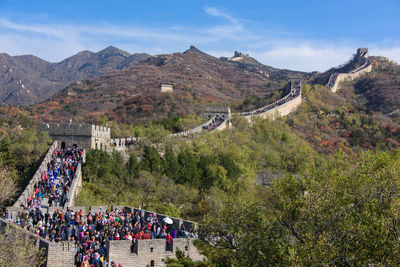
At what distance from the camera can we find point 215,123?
72.8m

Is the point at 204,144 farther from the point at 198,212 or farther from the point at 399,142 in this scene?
the point at 399,142

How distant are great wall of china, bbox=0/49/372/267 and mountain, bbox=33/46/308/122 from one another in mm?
15018

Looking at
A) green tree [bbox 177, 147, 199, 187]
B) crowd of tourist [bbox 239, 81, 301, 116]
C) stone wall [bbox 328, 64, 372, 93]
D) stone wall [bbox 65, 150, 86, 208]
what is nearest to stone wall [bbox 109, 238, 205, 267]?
stone wall [bbox 65, 150, 86, 208]

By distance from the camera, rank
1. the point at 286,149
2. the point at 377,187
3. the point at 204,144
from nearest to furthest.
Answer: the point at 377,187, the point at 204,144, the point at 286,149

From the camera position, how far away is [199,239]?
23.3 m

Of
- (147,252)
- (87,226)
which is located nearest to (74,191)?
(87,226)

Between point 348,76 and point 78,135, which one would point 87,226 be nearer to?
point 78,135

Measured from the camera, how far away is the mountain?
113188 mm

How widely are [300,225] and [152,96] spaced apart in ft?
342

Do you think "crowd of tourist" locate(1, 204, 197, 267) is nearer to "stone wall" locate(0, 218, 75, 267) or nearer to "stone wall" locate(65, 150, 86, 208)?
"stone wall" locate(0, 218, 75, 267)

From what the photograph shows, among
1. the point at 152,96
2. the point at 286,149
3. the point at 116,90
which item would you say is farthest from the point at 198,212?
the point at 116,90

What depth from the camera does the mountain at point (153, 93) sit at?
4456 inches

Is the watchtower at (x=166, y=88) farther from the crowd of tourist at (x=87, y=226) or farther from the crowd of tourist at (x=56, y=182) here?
the crowd of tourist at (x=87, y=226)

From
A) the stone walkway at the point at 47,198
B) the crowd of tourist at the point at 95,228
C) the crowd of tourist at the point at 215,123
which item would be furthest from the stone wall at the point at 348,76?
the crowd of tourist at the point at 95,228
